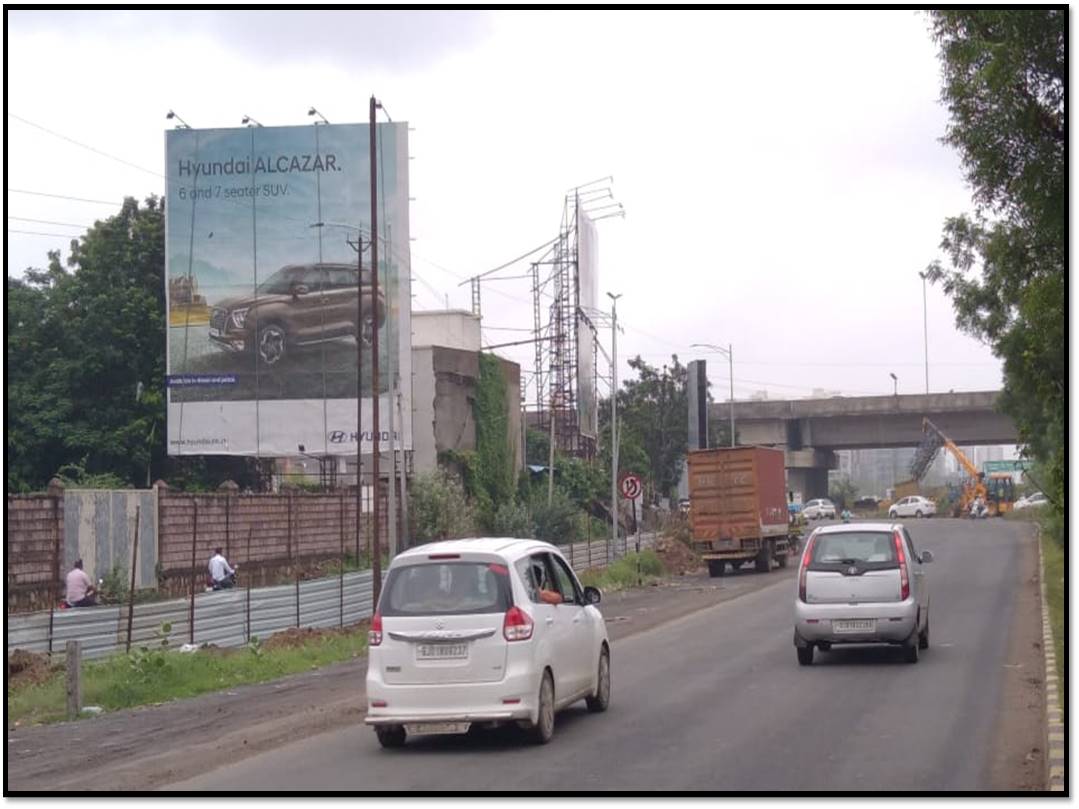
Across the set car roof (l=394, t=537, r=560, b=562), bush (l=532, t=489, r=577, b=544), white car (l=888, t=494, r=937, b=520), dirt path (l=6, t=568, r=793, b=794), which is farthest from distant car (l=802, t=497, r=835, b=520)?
car roof (l=394, t=537, r=560, b=562)

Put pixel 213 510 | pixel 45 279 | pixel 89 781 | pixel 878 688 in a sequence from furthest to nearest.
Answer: pixel 45 279 < pixel 213 510 < pixel 878 688 < pixel 89 781

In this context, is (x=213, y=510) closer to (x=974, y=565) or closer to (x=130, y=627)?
(x=130, y=627)

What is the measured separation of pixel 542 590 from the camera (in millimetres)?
13242

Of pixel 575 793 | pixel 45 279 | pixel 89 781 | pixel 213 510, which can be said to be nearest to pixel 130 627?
pixel 89 781

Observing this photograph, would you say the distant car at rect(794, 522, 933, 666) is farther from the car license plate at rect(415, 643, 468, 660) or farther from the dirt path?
the car license plate at rect(415, 643, 468, 660)

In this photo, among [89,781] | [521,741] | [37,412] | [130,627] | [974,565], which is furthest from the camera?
[37,412]

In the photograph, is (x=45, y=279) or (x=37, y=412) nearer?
(x=37, y=412)

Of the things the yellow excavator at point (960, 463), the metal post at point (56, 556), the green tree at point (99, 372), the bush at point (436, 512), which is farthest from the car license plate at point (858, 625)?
the yellow excavator at point (960, 463)

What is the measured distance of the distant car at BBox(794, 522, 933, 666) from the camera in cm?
1767

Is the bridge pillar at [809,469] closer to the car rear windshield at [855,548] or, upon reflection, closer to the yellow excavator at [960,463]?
the yellow excavator at [960,463]

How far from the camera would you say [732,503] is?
42375mm

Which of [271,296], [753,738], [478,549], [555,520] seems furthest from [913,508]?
[478,549]

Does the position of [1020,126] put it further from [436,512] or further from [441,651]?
[436,512]

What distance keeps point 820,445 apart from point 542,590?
73.1 meters
